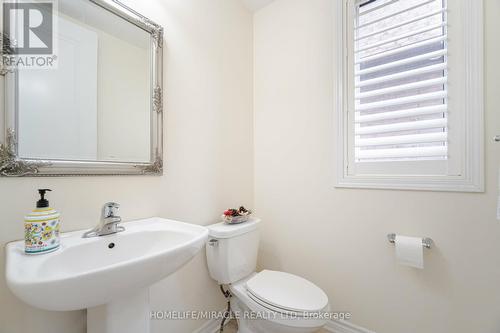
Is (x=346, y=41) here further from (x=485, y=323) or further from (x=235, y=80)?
(x=485, y=323)

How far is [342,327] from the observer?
140cm

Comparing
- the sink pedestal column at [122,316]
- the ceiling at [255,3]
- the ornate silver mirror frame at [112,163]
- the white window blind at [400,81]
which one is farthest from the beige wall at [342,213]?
the sink pedestal column at [122,316]

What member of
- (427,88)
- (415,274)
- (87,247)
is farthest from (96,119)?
(415,274)

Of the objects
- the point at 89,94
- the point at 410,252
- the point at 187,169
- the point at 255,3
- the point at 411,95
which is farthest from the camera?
the point at 255,3

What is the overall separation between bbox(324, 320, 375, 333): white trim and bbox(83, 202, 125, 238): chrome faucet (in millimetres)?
1441

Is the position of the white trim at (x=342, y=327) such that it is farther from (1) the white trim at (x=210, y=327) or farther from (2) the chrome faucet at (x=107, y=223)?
(2) the chrome faucet at (x=107, y=223)

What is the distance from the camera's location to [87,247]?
2.60 feet

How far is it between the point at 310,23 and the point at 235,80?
2.16 feet

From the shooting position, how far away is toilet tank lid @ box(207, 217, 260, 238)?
126cm

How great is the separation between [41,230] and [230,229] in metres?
0.83

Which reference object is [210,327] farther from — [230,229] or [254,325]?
[230,229]

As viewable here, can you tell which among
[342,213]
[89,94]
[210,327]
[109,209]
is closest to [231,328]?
[210,327]

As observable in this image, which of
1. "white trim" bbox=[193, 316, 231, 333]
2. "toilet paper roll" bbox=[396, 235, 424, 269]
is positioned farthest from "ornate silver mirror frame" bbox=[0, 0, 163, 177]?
"toilet paper roll" bbox=[396, 235, 424, 269]

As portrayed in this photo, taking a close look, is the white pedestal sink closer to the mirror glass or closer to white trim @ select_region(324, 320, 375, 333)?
the mirror glass
